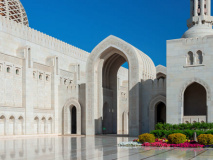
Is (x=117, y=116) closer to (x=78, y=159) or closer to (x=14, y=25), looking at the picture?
(x=14, y=25)

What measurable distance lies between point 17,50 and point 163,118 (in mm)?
15115

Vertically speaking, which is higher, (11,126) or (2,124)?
(2,124)

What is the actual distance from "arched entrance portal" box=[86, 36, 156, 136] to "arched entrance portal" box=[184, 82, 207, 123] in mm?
3922

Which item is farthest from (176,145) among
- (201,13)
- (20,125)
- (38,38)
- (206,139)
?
(38,38)

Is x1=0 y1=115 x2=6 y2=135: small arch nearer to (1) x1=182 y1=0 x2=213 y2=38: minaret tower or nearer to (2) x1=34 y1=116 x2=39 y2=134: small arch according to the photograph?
(2) x1=34 y1=116 x2=39 y2=134: small arch

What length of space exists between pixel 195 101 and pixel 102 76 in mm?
9873

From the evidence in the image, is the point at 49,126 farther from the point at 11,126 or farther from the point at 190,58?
the point at 190,58

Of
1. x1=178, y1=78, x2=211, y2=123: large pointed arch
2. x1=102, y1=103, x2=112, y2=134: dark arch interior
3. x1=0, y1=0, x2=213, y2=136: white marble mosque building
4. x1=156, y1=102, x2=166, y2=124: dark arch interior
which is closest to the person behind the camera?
x1=178, y1=78, x2=211, y2=123: large pointed arch

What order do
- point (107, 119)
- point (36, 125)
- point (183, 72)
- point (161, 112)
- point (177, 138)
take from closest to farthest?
point (177, 138)
point (183, 72)
point (36, 125)
point (107, 119)
point (161, 112)

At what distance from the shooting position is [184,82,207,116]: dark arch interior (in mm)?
26156

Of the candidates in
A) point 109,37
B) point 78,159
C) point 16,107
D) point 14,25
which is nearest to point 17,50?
point 14,25

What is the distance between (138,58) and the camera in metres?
28.3

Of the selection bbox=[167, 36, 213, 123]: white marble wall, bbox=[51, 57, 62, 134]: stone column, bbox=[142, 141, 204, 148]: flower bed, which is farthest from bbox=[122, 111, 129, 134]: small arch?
bbox=[142, 141, 204, 148]: flower bed

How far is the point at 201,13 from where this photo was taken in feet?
89.6
